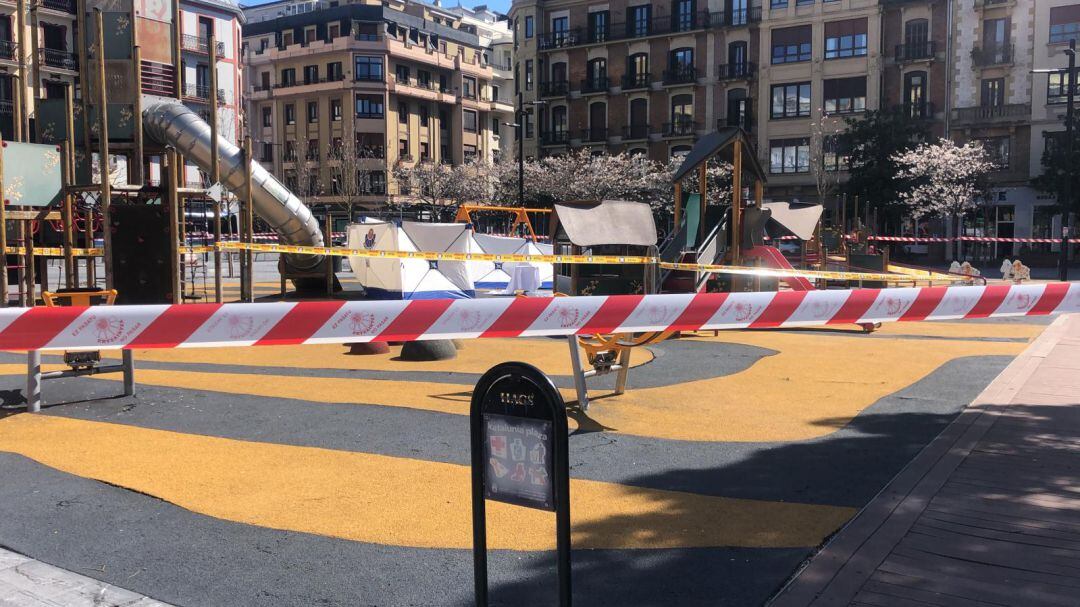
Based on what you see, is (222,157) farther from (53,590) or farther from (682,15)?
(682,15)

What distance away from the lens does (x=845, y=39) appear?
51.8m

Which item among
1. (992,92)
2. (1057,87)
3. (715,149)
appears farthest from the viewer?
(992,92)

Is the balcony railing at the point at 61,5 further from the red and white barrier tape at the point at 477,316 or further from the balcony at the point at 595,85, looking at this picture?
the red and white barrier tape at the point at 477,316

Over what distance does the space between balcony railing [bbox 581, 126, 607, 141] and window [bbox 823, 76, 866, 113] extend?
15358 millimetres

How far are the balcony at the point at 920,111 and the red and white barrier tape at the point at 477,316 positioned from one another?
155ft

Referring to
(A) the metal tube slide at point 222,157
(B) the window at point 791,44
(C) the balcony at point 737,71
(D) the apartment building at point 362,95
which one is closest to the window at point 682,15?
(C) the balcony at point 737,71

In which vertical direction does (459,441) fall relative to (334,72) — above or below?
below

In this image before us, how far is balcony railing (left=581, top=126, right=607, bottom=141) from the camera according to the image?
61.0m

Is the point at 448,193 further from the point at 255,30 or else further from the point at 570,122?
the point at 255,30

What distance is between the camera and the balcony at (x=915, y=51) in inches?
1939

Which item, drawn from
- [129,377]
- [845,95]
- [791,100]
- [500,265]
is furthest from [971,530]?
[791,100]

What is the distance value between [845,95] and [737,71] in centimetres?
715

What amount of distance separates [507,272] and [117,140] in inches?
442

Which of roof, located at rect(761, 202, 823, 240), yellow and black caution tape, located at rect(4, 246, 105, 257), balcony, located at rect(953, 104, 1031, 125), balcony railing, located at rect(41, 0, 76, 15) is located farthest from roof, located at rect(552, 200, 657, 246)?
balcony railing, located at rect(41, 0, 76, 15)
